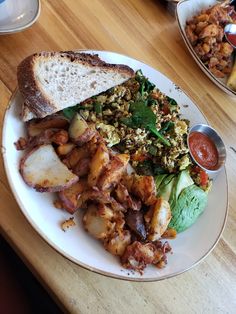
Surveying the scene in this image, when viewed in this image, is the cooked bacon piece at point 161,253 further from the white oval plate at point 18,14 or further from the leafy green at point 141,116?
the white oval plate at point 18,14

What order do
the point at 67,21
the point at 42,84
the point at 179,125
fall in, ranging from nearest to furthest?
the point at 42,84
the point at 179,125
the point at 67,21

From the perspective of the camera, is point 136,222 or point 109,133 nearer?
point 136,222

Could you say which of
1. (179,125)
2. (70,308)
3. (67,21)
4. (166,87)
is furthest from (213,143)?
(70,308)

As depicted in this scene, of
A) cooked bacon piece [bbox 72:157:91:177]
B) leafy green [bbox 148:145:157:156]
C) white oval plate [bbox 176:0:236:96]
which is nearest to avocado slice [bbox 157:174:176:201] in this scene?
leafy green [bbox 148:145:157:156]

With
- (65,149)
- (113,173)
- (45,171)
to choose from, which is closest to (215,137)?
(113,173)

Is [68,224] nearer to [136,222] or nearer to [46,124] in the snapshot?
[136,222]

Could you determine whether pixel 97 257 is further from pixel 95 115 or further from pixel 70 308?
pixel 95 115
